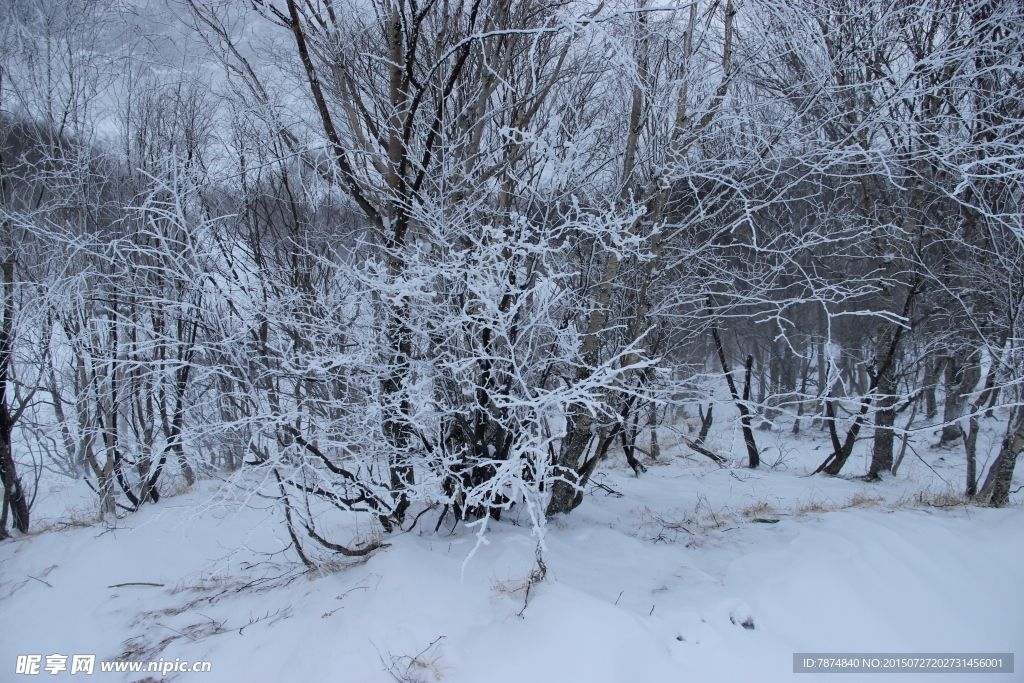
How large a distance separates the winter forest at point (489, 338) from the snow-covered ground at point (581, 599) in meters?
0.02

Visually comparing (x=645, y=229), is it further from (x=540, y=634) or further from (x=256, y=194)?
(x=256, y=194)

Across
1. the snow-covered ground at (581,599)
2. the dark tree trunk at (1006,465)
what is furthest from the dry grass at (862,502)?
the dark tree trunk at (1006,465)

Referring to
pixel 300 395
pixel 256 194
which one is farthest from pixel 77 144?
pixel 300 395

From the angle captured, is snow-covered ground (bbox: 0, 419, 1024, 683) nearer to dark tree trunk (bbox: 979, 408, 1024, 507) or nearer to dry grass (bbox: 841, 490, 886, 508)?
dry grass (bbox: 841, 490, 886, 508)

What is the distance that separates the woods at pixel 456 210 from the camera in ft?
10.1

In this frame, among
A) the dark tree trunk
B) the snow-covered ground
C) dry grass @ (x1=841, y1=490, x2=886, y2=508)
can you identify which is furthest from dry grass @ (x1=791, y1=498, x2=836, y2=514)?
the dark tree trunk

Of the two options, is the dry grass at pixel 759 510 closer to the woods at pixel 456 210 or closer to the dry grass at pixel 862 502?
the dry grass at pixel 862 502

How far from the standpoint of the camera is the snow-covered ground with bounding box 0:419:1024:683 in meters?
2.62

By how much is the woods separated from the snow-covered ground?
461mm

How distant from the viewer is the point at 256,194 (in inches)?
221

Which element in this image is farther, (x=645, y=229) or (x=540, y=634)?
(x=645, y=229)

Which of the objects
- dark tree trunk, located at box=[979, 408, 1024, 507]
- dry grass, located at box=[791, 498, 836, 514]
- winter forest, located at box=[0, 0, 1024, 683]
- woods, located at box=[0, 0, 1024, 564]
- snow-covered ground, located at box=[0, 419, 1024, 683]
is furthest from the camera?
dark tree trunk, located at box=[979, 408, 1024, 507]

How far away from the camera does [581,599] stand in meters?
2.79

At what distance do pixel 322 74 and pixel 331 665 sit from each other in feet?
14.6
